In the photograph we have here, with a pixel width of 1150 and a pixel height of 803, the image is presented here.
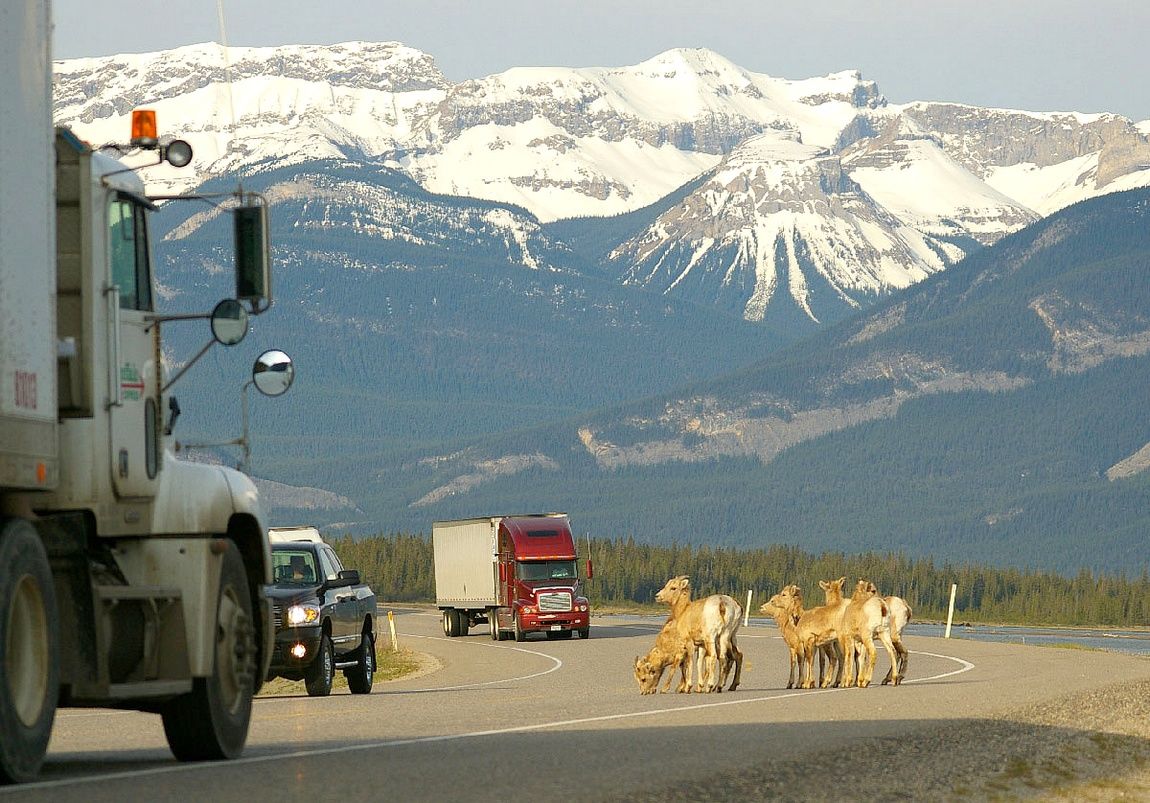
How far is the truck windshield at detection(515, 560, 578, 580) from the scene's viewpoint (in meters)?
60.1

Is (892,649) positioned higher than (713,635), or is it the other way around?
(713,635)

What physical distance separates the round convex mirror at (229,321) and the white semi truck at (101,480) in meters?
0.01

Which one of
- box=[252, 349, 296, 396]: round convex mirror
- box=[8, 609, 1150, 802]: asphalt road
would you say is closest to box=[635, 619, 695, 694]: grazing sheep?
box=[8, 609, 1150, 802]: asphalt road

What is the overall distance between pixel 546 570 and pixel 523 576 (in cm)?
72

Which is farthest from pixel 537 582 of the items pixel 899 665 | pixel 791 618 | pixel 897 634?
pixel 899 665

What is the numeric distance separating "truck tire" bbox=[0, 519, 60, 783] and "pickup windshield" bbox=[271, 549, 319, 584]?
17.7 meters

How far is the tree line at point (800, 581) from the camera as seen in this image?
5832 inches

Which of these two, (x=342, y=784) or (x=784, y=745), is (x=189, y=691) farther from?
(x=784, y=745)

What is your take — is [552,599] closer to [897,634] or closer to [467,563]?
[467,563]

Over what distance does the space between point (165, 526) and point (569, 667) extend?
26078 millimetres

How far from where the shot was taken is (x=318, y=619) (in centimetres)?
3012

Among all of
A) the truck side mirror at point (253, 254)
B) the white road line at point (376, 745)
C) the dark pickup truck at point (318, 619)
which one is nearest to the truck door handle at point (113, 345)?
the truck side mirror at point (253, 254)

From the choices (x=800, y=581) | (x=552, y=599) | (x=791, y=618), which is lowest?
(x=800, y=581)

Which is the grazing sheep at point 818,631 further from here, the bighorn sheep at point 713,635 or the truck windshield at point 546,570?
the truck windshield at point 546,570
